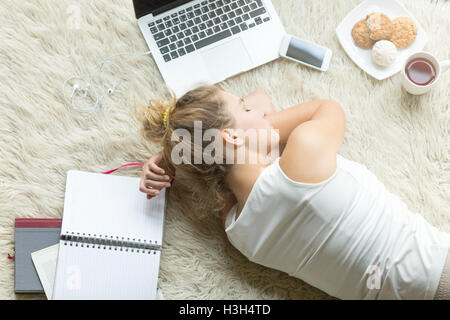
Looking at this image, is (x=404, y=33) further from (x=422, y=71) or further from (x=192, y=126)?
(x=192, y=126)

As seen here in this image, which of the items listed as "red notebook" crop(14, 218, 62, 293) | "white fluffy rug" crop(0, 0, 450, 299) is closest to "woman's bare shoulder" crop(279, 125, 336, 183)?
"white fluffy rug" crop(0, 0, 450, 299)

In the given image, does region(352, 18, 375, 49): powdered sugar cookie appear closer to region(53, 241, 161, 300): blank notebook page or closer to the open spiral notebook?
the open spiral notebook

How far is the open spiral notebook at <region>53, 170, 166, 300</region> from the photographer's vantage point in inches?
45.0

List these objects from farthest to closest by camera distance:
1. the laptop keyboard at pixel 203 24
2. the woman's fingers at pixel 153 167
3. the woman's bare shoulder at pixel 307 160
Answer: the laptop keyboard at pixel 203 24 → the woman's fingers at pixel 153 167 → the woman's bare shoulder at pixel 307 160

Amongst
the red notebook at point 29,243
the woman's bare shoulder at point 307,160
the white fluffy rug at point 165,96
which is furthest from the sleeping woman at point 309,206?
the red notebook at point 29,243

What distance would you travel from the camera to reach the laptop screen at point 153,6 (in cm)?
120

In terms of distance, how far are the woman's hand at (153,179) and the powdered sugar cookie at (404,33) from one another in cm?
70

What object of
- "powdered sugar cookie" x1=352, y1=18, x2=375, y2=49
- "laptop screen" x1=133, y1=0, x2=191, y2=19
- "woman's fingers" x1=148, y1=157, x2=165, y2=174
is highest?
"laptop screen" x1=133, y1=0, x2=191, y2=19

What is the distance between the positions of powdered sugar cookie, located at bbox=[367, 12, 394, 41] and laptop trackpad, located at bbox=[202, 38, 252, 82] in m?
0.33

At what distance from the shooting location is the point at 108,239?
3.80ft

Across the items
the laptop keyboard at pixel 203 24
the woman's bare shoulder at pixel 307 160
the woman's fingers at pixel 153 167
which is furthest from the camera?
the laptop keyboard at pixel 203 24

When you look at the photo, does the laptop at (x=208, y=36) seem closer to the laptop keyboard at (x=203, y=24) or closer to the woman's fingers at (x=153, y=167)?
the laptop keyboard at (x=203, y=24)

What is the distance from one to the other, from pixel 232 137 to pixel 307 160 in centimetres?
17
